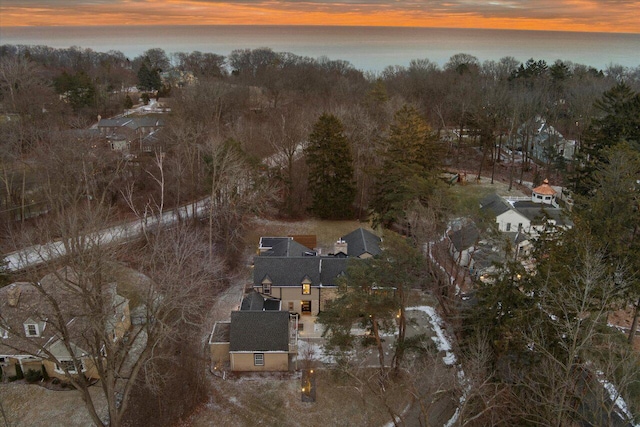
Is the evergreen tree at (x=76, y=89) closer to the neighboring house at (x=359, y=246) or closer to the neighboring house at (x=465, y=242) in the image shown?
the neighboring house at (x=359, y=246)

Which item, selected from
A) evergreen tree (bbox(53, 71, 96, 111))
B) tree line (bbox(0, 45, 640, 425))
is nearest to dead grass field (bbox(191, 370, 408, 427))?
tree line (bbox(0, 45, 640, 425))

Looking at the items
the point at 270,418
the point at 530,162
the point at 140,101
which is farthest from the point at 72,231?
the point at 140,101

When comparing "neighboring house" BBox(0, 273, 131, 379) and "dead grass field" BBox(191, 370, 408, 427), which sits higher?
"neighboring house" BBox(0, 273, 131, 379)

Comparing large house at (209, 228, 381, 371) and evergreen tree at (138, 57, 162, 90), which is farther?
evergreen tree at (138, 57, 162, 90)

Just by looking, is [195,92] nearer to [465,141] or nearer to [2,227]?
[2,227]

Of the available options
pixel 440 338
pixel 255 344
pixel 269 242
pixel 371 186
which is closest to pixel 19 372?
pixel 255 344

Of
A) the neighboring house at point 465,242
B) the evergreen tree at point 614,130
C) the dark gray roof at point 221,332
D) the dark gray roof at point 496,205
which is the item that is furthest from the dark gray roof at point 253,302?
the evergreen tree at point 614,130

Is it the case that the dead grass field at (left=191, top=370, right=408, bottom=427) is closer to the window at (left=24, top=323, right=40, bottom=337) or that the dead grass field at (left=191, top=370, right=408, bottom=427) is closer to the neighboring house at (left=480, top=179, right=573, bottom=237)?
the window at (left=24, top=323, right=40, bottom=337)

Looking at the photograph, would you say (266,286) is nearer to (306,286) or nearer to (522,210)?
(306,286)
